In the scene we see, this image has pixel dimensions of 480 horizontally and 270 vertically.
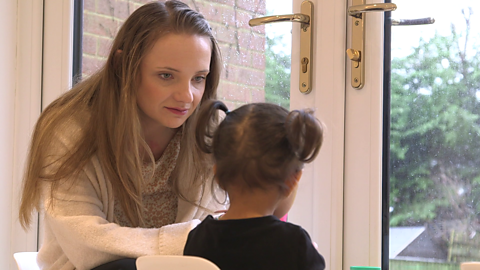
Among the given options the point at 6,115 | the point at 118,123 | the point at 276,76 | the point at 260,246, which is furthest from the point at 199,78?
the point at 6,115

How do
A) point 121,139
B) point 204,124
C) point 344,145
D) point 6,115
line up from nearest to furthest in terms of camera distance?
point 204,124
point 121,139
point 344,145
point 6,115

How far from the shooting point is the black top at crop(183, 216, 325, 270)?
879mm

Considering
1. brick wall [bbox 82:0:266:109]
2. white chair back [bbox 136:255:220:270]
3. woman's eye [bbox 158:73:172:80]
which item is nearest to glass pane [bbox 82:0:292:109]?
brick wall [bbox 82:0:266:109]

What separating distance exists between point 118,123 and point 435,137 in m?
0.76

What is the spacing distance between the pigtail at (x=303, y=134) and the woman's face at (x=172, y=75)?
1.18 feet

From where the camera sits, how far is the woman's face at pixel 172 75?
1.20 m

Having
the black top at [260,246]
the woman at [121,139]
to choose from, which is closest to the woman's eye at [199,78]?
the woman at [121,139]

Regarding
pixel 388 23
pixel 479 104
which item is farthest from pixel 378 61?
pixel 479 104

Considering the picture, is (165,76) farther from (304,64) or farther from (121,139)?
(304,64)

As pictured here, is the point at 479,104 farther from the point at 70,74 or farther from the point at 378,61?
the point at 70,74

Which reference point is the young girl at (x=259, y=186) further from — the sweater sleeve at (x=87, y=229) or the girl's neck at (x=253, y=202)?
the sweater sleeve at (x=87, y=229)

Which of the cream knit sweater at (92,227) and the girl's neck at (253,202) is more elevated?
the girl's neck at (253,202)

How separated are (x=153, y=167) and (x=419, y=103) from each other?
2.19 ft

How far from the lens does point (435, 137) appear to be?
132cm
